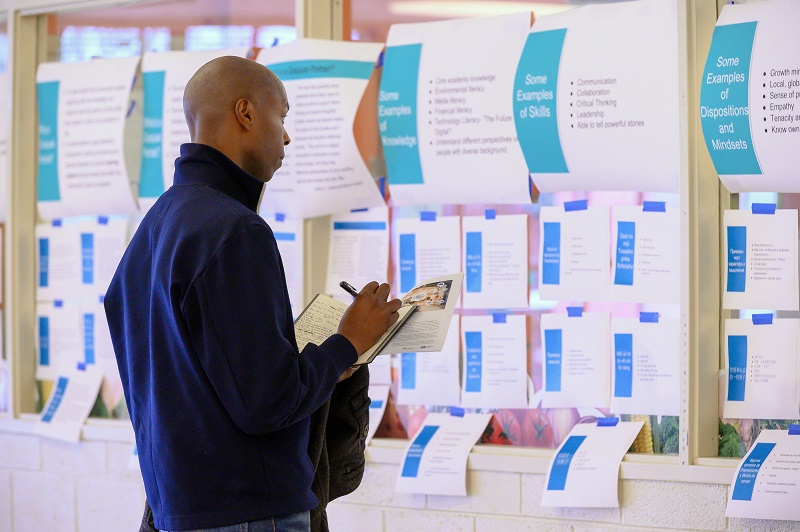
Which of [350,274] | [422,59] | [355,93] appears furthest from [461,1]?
[350,274]

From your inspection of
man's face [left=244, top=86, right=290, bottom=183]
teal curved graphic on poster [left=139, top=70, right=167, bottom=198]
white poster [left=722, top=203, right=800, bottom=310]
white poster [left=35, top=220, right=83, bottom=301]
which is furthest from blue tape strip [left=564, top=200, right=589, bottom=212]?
white poster [left=35, top=220, right=83, bottom=301]

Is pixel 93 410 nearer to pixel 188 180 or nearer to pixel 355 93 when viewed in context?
pixel 355 93

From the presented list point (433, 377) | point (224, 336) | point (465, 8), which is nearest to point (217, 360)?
point (224, 336)

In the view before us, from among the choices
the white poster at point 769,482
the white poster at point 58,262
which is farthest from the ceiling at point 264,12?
the white poster at point 769,482

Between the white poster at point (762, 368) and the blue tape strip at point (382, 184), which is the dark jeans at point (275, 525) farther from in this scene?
the blue tape strip at point (382, 184)

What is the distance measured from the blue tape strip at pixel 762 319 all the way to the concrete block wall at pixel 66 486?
7.25ft

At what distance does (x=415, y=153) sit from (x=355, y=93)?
29 cm

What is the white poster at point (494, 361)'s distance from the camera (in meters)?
3.24

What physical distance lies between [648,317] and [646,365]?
14 centimetres

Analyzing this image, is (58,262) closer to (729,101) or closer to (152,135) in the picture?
(152,135)

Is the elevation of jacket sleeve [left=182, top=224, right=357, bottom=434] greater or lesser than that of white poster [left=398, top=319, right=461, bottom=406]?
greater

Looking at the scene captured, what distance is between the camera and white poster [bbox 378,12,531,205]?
3.16m

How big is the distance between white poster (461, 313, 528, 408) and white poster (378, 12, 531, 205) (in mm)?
407

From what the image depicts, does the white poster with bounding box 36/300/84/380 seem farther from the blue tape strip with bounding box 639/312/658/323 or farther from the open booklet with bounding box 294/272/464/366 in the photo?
the blue tape strip with bounding box 639/312/658/323
